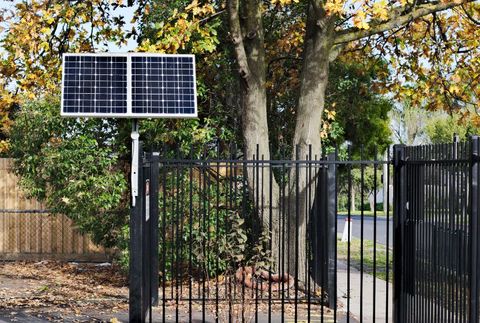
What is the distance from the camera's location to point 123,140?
16.5 m

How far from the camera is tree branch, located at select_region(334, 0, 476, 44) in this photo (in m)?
14.7

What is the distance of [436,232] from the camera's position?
823cm

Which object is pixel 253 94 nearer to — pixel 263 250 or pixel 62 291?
pixel 263 250

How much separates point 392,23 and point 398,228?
20.0 ft

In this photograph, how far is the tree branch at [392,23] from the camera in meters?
14.7

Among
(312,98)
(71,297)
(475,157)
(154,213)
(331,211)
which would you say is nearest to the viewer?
(475,157)

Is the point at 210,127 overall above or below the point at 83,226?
above

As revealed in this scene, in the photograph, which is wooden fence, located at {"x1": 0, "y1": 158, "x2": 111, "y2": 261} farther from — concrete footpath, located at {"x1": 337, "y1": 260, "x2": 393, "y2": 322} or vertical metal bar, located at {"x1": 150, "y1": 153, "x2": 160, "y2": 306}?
vertical metal bar, located at {"x1": 150, "y1": 153, "x2": 160, "y2": 306}

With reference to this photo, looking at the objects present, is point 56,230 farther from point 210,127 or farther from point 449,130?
point 449,130

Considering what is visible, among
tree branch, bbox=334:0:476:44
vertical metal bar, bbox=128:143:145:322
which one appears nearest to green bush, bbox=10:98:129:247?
tree branch, bbox=334:0:476:44

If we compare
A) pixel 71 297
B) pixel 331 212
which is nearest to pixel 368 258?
pixel 71 297

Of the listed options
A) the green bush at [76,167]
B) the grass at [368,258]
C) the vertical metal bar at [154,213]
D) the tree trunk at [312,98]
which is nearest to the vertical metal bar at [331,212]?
the tree trunk at [312,98]

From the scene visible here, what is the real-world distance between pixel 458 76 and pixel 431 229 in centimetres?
943

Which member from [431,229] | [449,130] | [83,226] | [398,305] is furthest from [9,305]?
[449,130]
